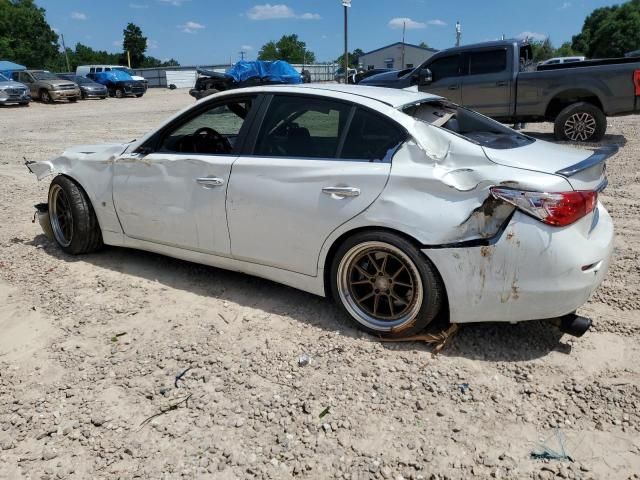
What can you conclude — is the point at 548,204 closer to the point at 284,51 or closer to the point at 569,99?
the point at 569,99

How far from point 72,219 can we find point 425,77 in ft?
28.5

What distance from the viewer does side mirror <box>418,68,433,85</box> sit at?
36.7 feet

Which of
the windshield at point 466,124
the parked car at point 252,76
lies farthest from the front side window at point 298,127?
the parked car at point 252,76

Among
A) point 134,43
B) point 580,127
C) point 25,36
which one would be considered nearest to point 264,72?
point 580,127

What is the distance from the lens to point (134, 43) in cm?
8994

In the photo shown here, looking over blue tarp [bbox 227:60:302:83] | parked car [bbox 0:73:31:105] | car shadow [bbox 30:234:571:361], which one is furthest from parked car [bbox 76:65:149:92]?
car shadow [bbox 30:234:571:361]

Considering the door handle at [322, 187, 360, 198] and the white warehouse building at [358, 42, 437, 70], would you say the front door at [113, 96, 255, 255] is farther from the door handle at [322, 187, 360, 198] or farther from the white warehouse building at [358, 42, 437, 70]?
the white warehouse building at [358, 42, 437, 70]

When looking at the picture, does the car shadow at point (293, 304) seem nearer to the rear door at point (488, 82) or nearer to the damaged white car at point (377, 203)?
the damaged white car at point (377, 203)

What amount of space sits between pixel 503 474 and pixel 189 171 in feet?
9.16

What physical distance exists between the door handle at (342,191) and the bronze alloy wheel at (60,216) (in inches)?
107

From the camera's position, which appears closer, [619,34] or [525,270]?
[525,270]

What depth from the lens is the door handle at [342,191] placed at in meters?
3.10

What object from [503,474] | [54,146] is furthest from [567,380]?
[54,146]

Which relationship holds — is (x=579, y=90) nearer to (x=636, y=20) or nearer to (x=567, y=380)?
(x=567, y=380)
